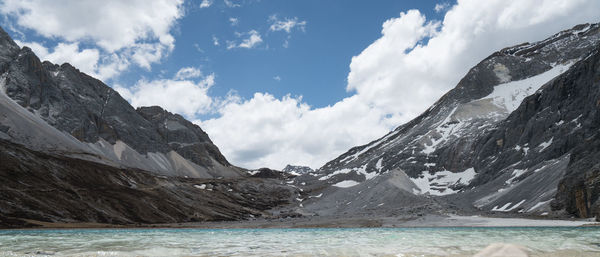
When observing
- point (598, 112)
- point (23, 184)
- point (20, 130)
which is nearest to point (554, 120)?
point (598, 112)

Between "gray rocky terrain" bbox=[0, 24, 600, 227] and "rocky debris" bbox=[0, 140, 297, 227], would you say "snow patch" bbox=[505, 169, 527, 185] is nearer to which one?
"gray rocky terrain" bbox=[0, 24, 600, 227]

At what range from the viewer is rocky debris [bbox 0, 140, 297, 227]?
90625mm

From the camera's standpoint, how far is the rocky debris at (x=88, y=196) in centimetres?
9062

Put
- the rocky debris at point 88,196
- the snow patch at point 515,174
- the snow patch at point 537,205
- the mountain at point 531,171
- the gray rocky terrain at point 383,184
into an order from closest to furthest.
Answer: the mountain at point 531,171 → the gray rocky terrain at point 383,184 → the rocky debris at point 88,196 → the snow patch at point 537,205 → the snow patch at point 515,174

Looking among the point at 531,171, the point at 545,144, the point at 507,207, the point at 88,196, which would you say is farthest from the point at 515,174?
the point at 88,196

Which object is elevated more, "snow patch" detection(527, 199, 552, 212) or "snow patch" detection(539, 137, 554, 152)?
"snow patch" detection(539, 137, 554, 152)

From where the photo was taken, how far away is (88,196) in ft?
359

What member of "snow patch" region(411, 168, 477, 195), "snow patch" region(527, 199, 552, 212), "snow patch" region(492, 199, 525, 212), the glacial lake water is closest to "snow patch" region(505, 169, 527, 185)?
"snow patch" region(492, 199, 525, 212)

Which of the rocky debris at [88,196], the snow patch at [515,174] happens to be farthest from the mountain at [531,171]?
the rocky debris at [88,196]

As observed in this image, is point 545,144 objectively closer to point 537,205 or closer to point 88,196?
point 537,205

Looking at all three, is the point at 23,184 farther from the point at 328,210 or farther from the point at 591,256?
the point at 591,256

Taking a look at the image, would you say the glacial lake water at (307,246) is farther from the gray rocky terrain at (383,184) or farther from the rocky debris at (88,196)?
the rocky debris at (88,196)

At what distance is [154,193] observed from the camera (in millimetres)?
140125

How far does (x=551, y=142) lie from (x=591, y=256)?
146m
